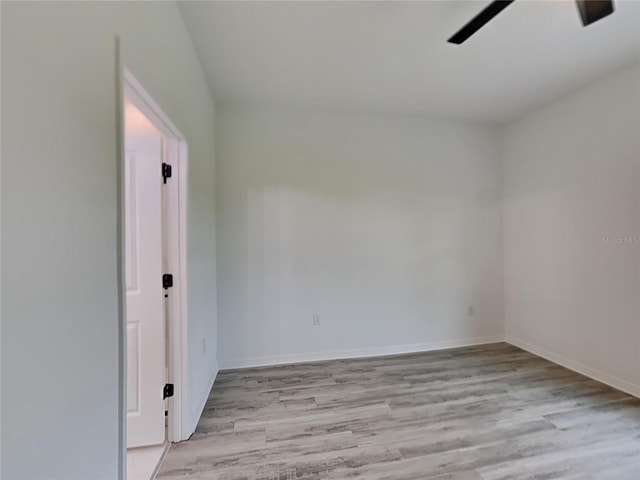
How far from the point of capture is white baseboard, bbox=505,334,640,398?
2.46 m

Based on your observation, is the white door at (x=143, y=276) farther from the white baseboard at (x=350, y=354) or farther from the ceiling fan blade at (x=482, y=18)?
the ceiling fan blade at (x=482, y=18)

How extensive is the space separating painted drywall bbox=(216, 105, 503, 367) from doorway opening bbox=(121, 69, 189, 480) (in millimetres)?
1087

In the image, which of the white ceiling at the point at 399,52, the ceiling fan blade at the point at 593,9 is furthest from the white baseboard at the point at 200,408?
the ceiling fan blade at the point at 593,9

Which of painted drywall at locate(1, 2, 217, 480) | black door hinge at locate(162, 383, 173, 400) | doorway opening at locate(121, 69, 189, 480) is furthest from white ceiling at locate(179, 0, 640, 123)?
black door hinge at locate(162, 383, 173, 400)

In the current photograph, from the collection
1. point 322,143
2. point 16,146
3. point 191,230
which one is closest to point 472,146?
point 322,143

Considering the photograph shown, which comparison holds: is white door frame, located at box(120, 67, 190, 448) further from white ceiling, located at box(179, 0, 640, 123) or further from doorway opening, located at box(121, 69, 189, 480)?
white ceiling, located at box(179, 0, 640, 123)

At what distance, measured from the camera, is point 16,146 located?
0.62 m

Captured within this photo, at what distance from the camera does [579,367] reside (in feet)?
9.32

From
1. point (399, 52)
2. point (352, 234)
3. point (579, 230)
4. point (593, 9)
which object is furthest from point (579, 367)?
point (399, 52)

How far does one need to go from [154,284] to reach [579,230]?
12.3 ft

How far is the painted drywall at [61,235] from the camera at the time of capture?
610 millimetres

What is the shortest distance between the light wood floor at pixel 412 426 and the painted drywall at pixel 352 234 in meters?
0.48

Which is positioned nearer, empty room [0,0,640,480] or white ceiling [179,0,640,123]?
empty room [0,0,640,480]

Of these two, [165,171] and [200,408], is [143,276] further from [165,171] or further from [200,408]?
[200,408]
